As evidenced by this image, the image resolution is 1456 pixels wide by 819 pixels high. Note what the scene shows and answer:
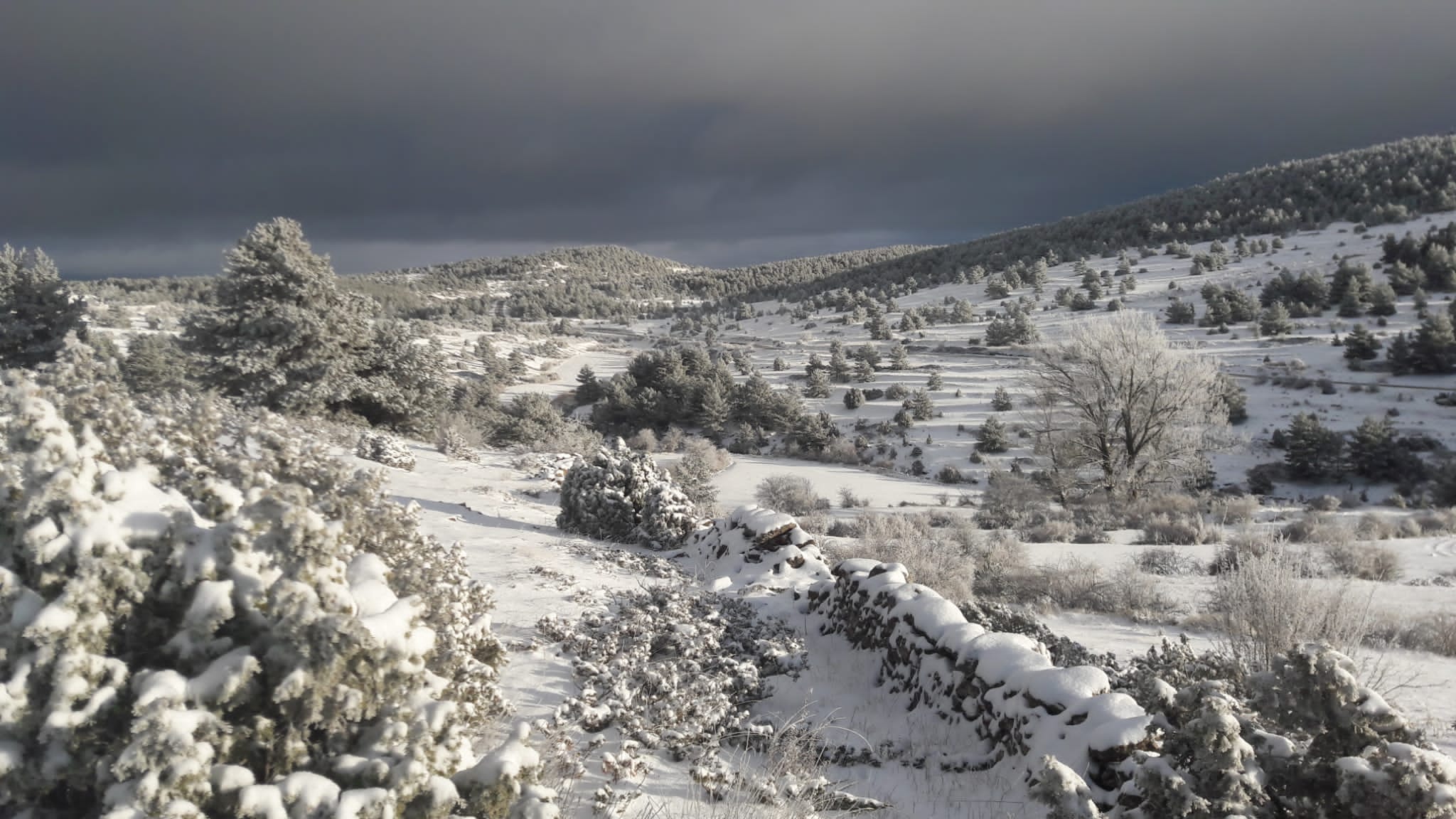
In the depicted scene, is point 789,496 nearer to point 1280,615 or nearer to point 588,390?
point 1280,615

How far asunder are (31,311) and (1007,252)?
61.2 metres

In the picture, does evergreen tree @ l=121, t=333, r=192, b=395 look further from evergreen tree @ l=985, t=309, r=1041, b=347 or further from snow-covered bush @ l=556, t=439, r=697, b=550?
evergreen tree @ l=985, t=309, r=1041, b=347

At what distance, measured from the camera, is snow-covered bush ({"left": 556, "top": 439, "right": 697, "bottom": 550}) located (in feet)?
34.9

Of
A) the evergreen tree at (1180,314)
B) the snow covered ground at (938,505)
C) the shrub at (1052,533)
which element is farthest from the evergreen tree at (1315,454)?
the evergreen tree at (1180,314)

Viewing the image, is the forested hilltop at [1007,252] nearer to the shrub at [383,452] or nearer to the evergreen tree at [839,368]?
the shrub at [383,452]

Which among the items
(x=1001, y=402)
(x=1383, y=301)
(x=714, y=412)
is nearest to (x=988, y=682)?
(x=1001, y=402)

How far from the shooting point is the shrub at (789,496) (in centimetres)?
1576

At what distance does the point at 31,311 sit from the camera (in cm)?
1961

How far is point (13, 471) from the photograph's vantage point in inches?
91.6

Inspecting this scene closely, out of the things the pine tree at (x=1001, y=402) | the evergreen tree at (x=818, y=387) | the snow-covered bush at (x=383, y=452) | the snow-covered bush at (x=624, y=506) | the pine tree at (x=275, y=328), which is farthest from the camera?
the evergreen tree at (x=818, y=387)

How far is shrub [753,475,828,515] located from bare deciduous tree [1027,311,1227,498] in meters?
6.92

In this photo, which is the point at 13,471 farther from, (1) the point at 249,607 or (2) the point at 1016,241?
(2) the point at 1016,241

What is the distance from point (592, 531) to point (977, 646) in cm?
703

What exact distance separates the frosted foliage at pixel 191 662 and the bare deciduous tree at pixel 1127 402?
18.5m
